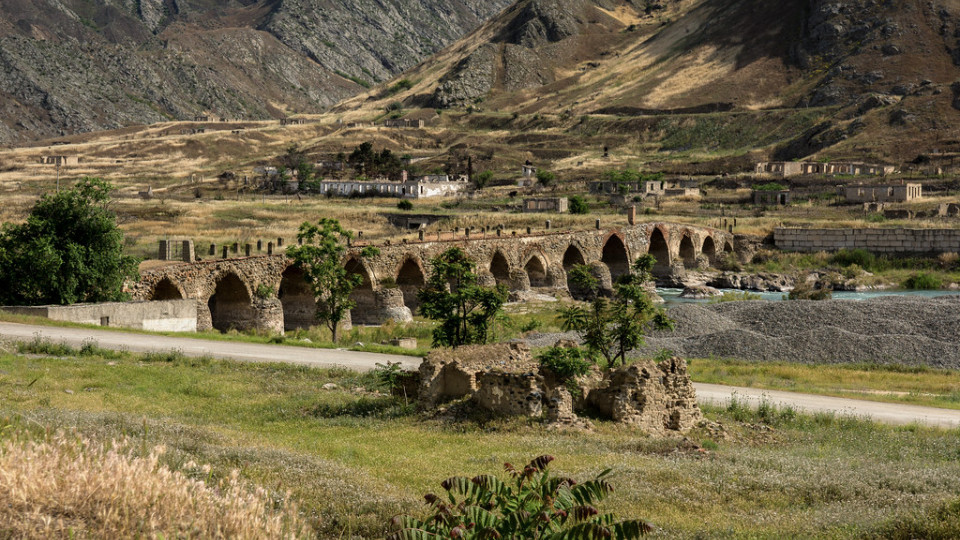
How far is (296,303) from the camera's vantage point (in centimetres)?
4272

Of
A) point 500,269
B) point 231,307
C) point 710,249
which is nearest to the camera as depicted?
→ point 231,307

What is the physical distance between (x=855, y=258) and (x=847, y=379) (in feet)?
149

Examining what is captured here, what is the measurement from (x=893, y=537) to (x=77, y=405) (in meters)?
13.6

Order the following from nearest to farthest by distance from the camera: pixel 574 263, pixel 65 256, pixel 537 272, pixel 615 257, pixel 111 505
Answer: pixel 111 505, pixel 65 256, pixel 537 272, pixel 574 263, pixel 615 257

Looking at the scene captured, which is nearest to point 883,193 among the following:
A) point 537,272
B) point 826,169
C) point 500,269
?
point 826,169

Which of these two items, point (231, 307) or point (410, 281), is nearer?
point (231, 307)

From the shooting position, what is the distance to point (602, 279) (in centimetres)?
6353

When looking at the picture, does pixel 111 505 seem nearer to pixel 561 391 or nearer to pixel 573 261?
pixel 561 391

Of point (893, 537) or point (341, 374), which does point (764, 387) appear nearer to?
point (341, 374)

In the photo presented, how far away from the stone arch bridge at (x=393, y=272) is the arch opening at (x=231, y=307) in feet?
0.13

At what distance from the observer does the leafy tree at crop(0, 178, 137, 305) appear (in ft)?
99.3

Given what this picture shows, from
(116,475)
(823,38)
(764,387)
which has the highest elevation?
(823,38)

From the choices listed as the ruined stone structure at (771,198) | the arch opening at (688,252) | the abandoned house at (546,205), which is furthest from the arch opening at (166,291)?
the ruined stone structure at (771,198)

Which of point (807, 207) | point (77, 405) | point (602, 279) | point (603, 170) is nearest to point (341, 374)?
point (77, 405)
